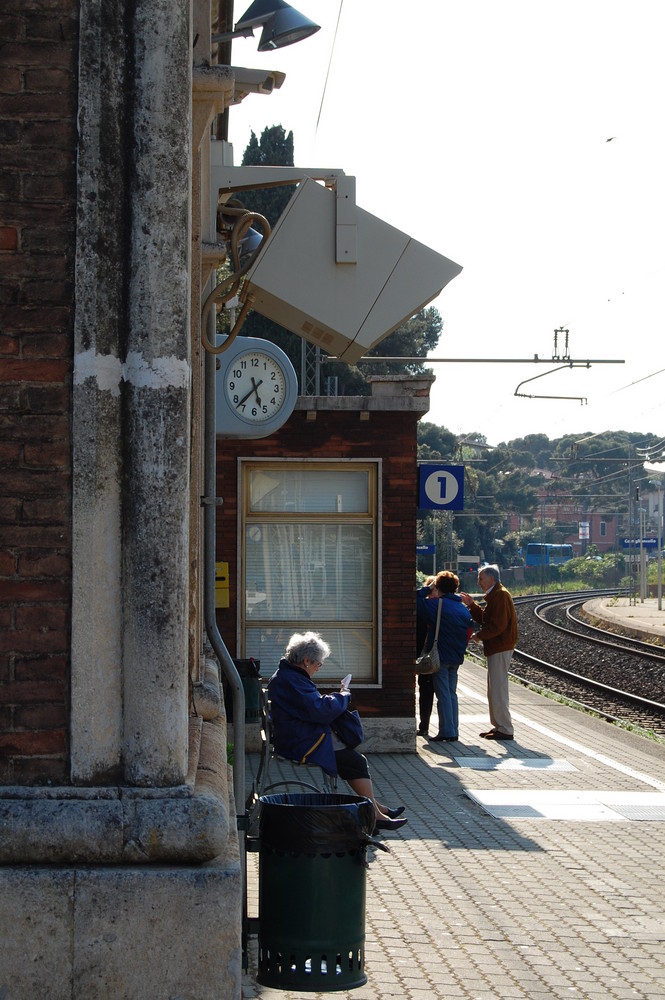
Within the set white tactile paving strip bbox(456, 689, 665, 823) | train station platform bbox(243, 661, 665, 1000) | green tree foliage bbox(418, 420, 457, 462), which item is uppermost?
green tree foliage bbox(418, 420, 457, 462)

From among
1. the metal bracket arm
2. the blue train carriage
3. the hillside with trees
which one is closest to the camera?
the metal bracket arm

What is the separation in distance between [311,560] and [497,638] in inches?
81.7

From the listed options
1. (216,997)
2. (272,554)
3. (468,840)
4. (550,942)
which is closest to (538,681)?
(272,554)

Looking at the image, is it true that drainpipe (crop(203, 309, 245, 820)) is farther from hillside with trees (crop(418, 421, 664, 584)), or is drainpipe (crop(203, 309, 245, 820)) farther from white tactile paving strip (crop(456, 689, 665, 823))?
hillside with trees (crop(418, 421, 664, 584))

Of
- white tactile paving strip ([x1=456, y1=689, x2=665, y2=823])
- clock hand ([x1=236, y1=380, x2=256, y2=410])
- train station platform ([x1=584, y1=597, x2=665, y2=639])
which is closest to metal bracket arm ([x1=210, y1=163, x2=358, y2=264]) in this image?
clock hand ([x1=236, y1=380, x2=256, y2=410])

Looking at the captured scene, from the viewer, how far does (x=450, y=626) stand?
42.6 ft

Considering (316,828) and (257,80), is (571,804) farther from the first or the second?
(257,80)

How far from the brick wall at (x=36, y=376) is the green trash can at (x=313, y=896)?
1.37 metres

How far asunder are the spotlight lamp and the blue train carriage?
77.5 metres

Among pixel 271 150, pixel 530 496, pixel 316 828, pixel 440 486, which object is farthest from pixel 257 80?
pixel 530 496

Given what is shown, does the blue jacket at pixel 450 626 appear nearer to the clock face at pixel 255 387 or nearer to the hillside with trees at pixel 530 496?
the clock face at pixel 255 387

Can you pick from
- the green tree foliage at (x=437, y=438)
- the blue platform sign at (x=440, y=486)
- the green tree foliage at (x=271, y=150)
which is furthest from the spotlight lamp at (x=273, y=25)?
the green tree foliage at (x=437, y=438)

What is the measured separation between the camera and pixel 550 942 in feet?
20.3

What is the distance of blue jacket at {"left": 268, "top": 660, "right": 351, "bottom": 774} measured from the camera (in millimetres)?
7023
